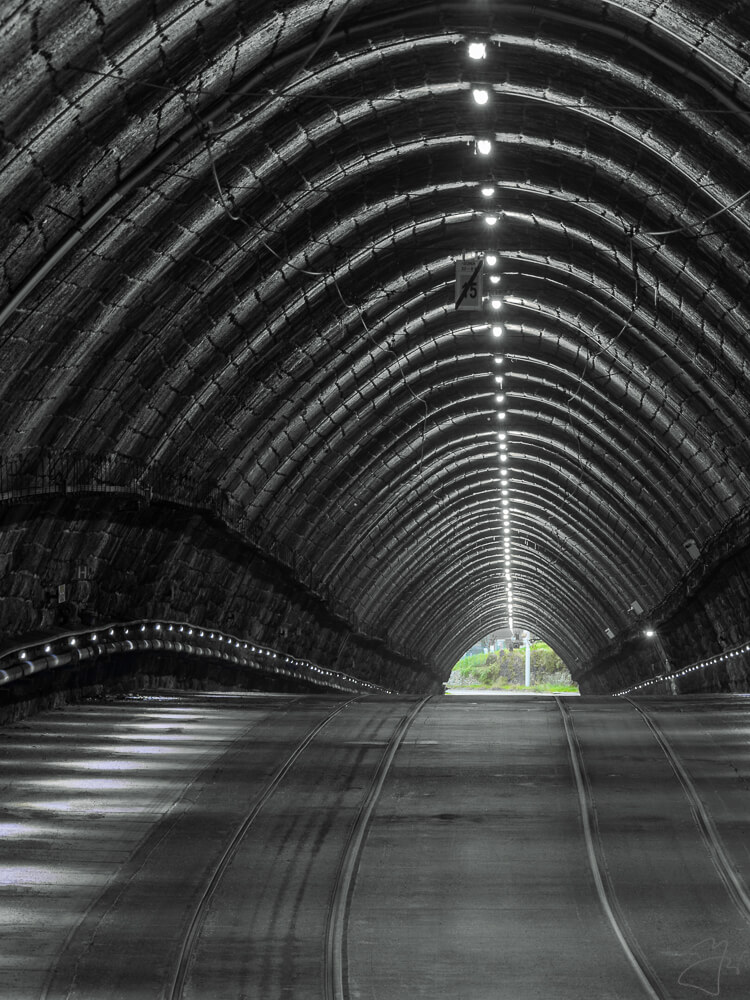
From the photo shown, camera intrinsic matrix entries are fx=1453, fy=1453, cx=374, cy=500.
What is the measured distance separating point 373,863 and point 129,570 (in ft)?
51.4

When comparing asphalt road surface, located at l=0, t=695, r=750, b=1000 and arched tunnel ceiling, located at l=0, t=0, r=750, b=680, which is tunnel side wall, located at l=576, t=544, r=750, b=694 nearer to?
arched tunnel ceiling, located at l=0, t=0, r=750, b=680

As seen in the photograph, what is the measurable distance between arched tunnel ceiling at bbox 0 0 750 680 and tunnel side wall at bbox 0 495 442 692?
1131 mm

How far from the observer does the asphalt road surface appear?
35.2 ft

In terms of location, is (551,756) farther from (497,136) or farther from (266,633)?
(266,633)

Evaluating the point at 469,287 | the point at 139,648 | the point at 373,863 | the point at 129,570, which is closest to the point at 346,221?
the point at 469,287

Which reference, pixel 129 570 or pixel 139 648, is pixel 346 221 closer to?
pixel 129 570

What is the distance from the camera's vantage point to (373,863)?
45.3ft

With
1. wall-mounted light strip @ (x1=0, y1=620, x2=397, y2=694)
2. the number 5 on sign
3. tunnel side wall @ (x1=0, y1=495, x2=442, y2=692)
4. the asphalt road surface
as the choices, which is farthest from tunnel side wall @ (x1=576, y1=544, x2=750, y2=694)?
the asphalt road surface

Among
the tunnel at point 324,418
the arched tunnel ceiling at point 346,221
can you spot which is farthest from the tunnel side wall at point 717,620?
the arched tunnel ceiling at point 346,221

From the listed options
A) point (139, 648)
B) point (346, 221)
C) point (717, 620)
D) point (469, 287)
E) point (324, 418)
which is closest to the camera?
point (469, 287)

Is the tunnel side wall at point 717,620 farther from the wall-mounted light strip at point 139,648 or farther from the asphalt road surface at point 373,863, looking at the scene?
the asphalt road surface at point 373,863

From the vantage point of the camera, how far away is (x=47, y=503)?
73.3 feet

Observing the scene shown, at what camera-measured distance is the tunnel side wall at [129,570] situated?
22.6m

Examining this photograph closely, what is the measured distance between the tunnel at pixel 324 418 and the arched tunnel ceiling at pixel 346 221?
0.26ft
